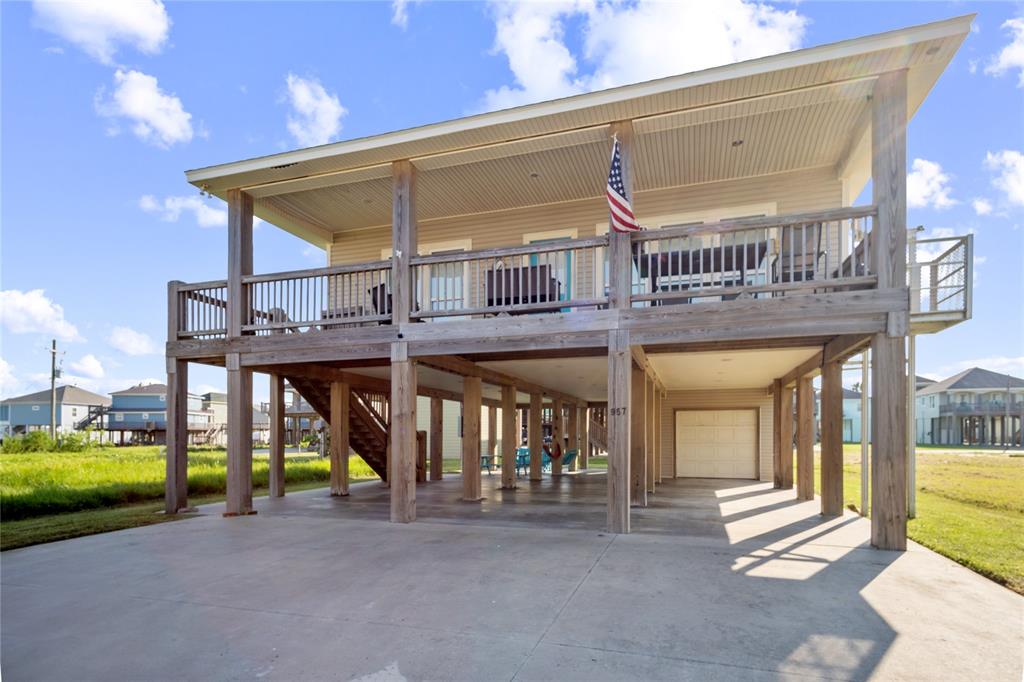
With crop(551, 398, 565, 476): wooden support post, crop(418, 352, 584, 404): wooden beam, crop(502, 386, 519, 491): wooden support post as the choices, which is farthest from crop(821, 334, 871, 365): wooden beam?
crop(551, 398, 565, 476): wooden support post

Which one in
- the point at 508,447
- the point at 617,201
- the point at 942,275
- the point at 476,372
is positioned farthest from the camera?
the point at 508,447

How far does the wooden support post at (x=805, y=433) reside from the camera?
33.3ft

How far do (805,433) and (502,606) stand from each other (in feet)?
25.0

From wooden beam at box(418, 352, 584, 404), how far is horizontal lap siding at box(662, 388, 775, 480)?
3404 mm

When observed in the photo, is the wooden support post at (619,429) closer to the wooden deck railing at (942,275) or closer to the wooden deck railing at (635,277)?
the wooden deck railing at (635,277)

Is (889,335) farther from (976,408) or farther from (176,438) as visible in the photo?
(976,408)

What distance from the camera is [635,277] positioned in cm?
925

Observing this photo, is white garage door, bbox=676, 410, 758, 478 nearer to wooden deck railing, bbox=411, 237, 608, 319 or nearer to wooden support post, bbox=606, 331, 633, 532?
wooden deck railing, bbox=411, 237, 608, 319

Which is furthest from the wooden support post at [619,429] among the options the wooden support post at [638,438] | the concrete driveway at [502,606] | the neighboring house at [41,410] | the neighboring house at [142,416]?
the neighboring house at [41,410]

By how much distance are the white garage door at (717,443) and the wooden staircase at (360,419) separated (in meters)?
8.61

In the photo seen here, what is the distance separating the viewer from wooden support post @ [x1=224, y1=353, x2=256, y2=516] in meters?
9.31

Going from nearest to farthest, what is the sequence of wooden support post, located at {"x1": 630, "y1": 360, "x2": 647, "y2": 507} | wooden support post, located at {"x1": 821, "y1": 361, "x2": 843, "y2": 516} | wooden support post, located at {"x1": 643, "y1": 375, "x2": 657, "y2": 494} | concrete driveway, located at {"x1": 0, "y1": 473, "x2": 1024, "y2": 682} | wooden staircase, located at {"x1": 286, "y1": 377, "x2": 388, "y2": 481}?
concrete driveway, located at {"x1": 0, "y1": 473, "x2": 1024, "y2": 682}
wooden support post, located at {"x1": 821, "y1": 361, "x2": 843, "y2": 516}
wooden support post, located at {"x1": 630, "y1": 360, "x2": 647, "y2": 507}
wooden support post, located at {"x1": 643, "y1": 375, "x2": 657, "y2": 494}
wooden staircase, located at {"x1": 286, "y1": 377, "x2": 388, "y2": 481}

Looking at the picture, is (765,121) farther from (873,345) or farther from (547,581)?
(547,581)

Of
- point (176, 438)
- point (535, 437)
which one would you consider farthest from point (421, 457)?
point (176, 438)
